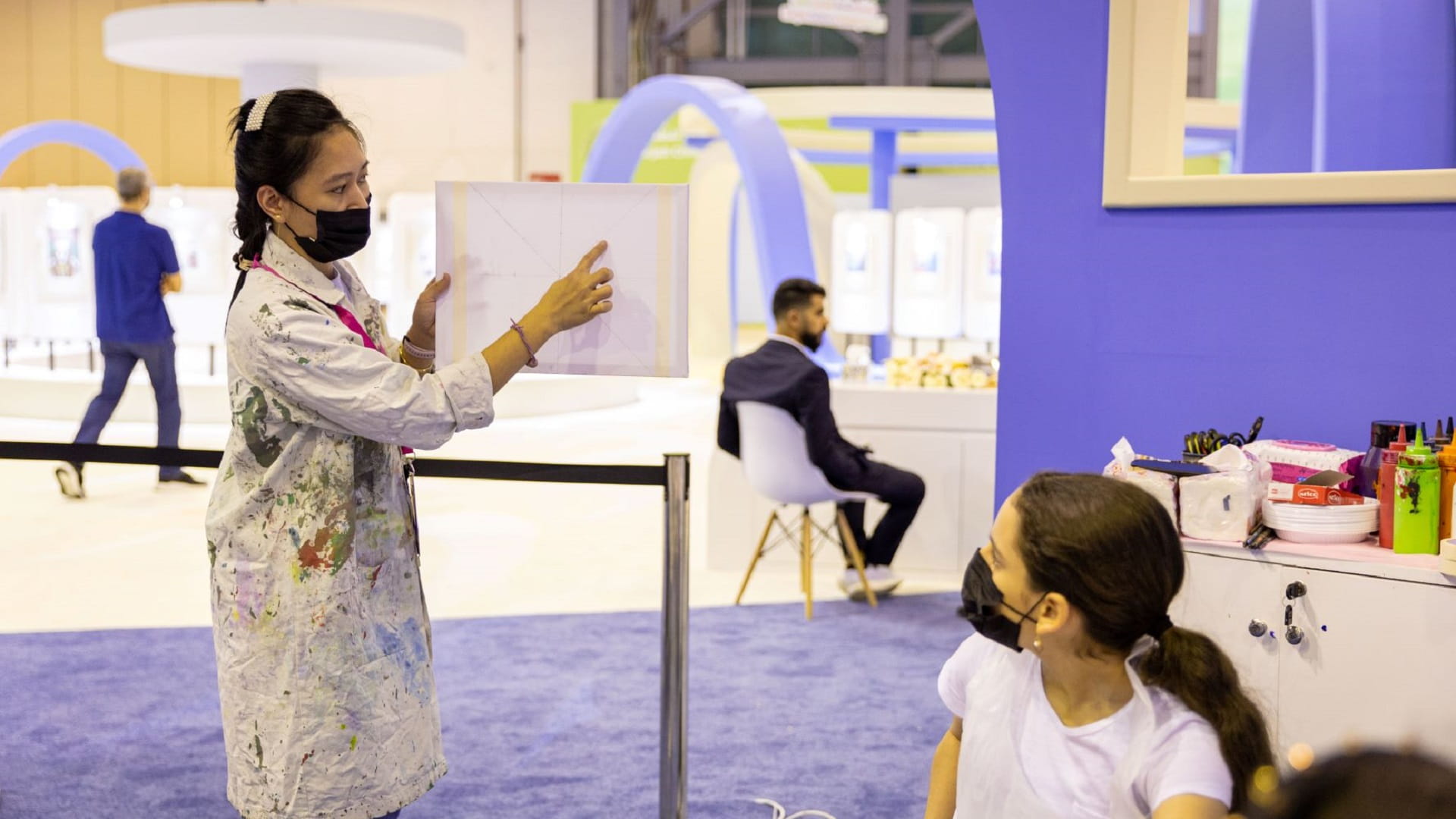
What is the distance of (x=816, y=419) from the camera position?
5172 mm

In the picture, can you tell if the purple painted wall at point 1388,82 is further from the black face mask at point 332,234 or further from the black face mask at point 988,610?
the black face mask at point 332,234

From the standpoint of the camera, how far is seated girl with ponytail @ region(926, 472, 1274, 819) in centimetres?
151

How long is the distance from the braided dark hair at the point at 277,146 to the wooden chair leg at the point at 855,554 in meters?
3.55

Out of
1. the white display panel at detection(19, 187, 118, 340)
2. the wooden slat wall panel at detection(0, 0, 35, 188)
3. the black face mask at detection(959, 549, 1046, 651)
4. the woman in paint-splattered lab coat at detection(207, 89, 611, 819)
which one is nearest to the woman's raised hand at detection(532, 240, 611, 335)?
the woman in paint-splattered lab coat at detection(207, 89, 611, 819)

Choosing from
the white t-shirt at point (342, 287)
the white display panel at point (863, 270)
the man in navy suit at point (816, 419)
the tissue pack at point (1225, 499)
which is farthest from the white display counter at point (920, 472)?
the white t-shirt at point (342, 287)

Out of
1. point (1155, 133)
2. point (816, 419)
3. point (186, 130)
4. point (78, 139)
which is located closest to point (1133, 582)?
point (1155, 133)

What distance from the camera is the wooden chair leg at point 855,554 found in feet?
17.3

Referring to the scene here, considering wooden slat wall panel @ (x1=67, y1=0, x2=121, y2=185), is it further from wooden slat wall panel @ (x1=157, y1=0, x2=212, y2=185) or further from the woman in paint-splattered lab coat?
the woman in paint-splattered lab coat

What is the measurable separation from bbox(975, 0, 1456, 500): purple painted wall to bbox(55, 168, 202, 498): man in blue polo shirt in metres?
4.96

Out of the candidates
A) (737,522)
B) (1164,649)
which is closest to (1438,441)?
(1164,649)

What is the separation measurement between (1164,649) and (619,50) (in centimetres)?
1760

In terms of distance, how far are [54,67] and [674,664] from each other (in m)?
17.3

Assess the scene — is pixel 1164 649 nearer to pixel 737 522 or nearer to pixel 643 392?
pixel 737 522

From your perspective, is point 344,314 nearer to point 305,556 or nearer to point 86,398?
point 305,556
